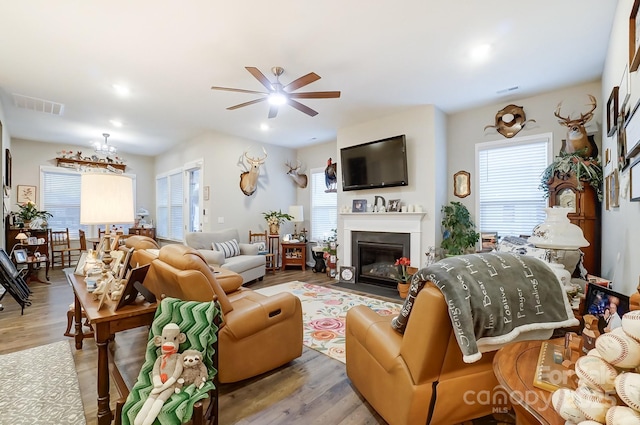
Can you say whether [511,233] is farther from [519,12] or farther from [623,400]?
[623,400]

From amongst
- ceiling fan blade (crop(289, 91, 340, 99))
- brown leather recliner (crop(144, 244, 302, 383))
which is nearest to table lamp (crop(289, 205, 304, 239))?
ceiling fan blade (crop(289, 91, 340, 99))

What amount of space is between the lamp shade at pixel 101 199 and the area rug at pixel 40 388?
1196mm

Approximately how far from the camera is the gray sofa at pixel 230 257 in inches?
177

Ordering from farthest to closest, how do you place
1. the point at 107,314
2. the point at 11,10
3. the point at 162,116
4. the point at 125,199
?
the point at 162,116
the point at 11,10
the point at 125,199
the point at 107,314

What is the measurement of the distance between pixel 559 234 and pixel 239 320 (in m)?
2.22

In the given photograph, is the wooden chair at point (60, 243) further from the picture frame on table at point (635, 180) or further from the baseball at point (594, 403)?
the picture frame on table at point (635, 180)

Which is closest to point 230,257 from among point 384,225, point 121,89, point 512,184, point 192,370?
point 384,225

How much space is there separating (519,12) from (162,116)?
494 cm

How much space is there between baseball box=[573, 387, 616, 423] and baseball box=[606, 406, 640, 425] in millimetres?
35

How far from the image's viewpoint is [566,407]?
2.46ft

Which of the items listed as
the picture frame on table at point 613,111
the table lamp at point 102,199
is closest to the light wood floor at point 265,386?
the table lamp at point 102,199

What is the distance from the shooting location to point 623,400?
0.65 meters

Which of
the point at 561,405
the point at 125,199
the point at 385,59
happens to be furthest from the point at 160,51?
the point at 561,405

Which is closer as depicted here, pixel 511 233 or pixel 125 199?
pixel 125 199
